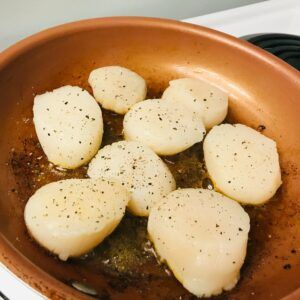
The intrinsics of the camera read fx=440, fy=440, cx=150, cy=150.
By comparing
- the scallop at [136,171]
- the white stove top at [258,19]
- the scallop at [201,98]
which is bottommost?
the scallop at [136,171]

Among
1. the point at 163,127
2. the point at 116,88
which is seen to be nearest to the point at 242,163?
the point at 163,127

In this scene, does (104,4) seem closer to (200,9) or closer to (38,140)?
(200,9)

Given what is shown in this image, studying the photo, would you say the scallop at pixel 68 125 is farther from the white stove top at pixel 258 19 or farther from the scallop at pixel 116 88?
the white stove top at pixel 258 19

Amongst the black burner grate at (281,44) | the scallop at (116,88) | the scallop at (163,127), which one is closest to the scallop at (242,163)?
the scallop at (163,127)

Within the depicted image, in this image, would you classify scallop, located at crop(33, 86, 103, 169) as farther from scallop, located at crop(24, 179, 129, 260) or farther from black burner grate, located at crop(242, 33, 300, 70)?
black burner grate, located at crop(242, 33, 300, 70)

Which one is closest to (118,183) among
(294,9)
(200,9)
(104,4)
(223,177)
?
(223,177)

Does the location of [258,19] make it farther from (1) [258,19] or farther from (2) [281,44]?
(2) [281,44]
